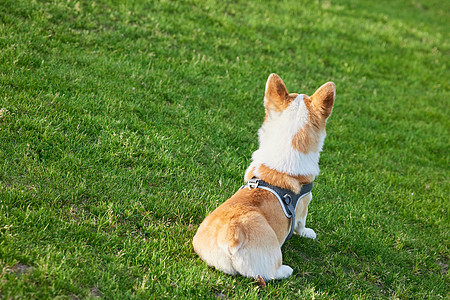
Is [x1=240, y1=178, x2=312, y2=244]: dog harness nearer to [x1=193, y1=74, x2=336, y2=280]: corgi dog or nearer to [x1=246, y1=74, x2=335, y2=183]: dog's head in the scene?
[x1=193, y1=74, x2=336, y2=280]: corgi dog

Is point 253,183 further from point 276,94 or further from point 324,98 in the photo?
point 324,98

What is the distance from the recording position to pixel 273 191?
4789 mm

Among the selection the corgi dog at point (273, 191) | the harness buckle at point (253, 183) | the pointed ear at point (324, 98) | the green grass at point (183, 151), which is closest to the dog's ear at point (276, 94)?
the corgi dog at point (273, 191)

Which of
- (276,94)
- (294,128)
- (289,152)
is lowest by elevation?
(289,152)

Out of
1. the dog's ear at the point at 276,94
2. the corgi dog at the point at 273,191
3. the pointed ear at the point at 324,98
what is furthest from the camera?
the dog's ear at the point at 276,94

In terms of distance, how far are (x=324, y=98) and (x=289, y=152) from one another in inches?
28.5

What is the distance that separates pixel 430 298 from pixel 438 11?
57.4 ft

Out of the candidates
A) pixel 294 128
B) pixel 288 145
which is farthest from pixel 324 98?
pixel 288 145

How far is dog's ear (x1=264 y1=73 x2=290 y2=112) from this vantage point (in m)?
4.89

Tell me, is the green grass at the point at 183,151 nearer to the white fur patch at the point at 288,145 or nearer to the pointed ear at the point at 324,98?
the white fur patch at the point at 288,145

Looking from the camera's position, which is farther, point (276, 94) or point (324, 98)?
point (276, 94)

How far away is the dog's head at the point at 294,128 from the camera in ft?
15.8

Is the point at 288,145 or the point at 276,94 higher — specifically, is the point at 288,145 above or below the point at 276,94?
below

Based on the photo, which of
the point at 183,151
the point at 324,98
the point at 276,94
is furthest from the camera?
the point at 183,151
